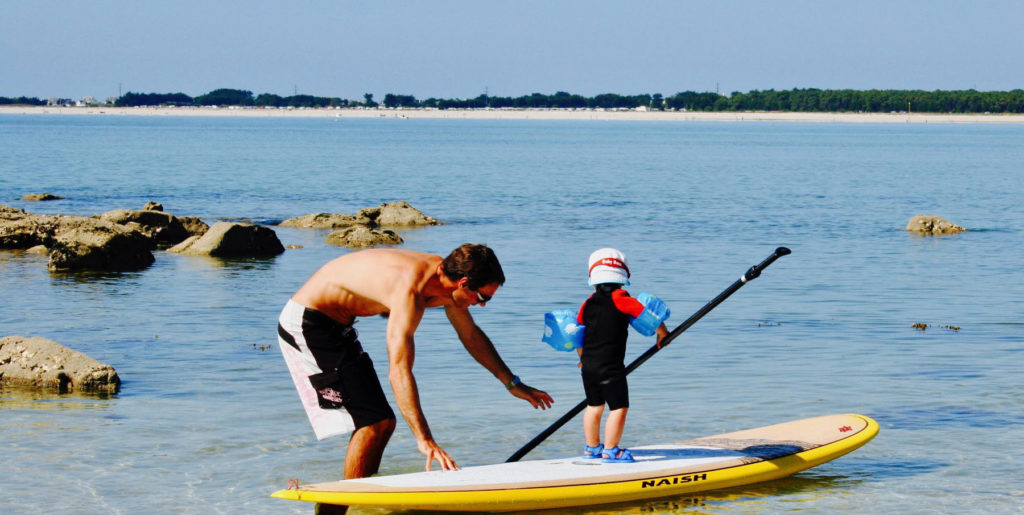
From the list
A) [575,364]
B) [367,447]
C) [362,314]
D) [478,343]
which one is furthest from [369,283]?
[575,364]

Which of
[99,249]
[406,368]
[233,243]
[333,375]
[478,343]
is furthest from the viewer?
[233,243]

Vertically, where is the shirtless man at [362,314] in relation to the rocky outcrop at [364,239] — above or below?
above

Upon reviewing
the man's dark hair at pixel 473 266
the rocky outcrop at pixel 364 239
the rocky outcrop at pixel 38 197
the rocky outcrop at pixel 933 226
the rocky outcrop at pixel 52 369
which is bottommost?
the rocky outcrop at pixel 38 197

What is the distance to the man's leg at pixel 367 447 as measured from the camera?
22.3 feet

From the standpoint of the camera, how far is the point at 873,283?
19578 millimetres

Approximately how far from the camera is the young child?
7.72m

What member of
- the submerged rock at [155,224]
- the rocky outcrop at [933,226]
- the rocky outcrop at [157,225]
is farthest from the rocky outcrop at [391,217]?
the rocky outcrop at [933,226]

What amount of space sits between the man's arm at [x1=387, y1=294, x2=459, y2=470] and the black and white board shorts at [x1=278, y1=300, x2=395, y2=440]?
1.65 ft

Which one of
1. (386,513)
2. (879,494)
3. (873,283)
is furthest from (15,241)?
(879,494)

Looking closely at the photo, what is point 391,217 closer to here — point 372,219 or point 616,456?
point 372,219

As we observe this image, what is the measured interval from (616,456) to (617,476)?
12.0 inches

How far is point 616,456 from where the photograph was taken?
795 centimetres

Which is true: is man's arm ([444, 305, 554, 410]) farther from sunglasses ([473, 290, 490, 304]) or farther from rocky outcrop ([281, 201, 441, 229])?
rocky outcrop ([281, 201, 441, 229])

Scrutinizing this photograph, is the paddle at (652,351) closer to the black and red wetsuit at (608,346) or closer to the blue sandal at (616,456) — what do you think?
the black and red wetsuit at (608,346)
